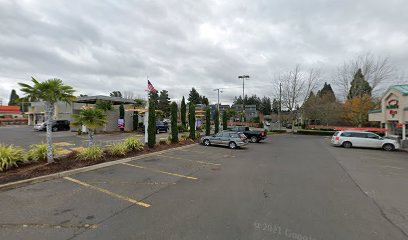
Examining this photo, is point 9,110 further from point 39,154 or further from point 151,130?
point 39,154

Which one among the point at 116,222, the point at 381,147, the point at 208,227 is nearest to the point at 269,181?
the point at 208,227

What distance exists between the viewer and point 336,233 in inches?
140

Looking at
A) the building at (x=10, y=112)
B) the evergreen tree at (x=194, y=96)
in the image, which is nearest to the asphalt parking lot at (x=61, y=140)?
the building at (x=10, y=112)

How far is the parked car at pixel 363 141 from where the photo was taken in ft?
52.7

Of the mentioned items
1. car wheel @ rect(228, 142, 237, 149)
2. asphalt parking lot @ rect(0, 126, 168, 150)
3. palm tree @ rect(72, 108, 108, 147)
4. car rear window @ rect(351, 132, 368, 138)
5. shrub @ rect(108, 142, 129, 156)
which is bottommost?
car wheel @ rect(228, 142, 237, 149)

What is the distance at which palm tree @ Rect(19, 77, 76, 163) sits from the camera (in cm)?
741

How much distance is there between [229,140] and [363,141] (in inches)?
482

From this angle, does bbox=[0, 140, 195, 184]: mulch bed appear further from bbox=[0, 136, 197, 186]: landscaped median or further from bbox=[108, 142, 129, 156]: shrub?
bbox=[108, 142, 129, 156]: shrub

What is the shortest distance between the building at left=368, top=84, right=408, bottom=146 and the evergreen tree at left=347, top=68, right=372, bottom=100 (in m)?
13.8

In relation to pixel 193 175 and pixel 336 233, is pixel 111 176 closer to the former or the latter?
pixel 193 175

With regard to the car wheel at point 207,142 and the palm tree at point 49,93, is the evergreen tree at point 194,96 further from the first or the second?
the palm tree at point 49,93

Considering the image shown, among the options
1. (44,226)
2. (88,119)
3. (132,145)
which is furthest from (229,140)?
(44,226)

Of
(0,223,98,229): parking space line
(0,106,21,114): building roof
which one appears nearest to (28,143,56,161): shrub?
(0,223,98,229): parking space line

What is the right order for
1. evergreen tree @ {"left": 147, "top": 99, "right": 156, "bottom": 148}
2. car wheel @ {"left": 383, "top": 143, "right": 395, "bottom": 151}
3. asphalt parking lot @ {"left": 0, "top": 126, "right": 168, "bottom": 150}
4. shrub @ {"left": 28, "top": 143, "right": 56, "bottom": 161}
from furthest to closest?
car wheel @ {"left": 383, "top": 143, "right": 395, "bottom": 151}
asphalt parking lot @ {"left": 0, "top": 126, "right": 168, "bottom": 150}
evergreen tree @ {"left": 147, "top": 99, "right": 156, "bottom": 148}
shrub @ {"left": 28, "top": 143, "right": 56, "bottom": 161}
